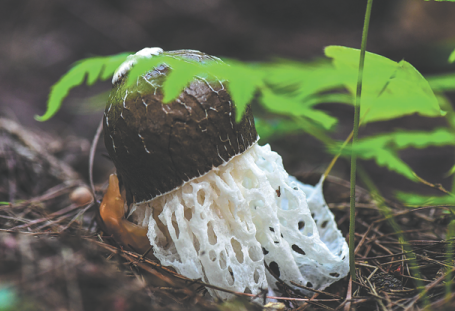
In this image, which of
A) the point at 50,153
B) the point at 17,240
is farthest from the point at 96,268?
the point at 50,153

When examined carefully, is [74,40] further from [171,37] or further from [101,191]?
[101,191]

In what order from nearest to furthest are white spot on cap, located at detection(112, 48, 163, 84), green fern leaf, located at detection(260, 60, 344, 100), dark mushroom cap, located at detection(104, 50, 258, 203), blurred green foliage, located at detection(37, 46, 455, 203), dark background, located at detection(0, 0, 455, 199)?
blurred green foliage, located at detection(37, 46, 455, 203), green fern leaf, located at detection(260, 60, 344, 100), dark mushroom cap, located at detection(104, 50, 258, 203), white spot on cap, located at detection(112, 48, 163, 84), dark background, located at detection(0, 0, 455, 199)

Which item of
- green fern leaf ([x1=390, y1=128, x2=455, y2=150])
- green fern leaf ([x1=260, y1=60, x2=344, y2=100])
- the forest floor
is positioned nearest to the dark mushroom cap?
green fern leaf ([x1=260, y1=60, x2=344, y2=100])

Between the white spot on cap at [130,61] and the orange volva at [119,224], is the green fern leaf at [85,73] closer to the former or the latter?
the white spot on cap at [130,61]

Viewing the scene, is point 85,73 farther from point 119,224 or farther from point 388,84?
point 388,84

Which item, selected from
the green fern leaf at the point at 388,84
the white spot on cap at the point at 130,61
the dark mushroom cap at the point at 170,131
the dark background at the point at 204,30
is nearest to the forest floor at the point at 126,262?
the dark mushroom cap at the point at 170,131

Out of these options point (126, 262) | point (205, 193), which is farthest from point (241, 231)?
point (126, 262)

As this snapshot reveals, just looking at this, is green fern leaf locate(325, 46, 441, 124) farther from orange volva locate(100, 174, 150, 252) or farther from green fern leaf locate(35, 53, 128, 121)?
orange volva locate(100, 174, 150, 252)
